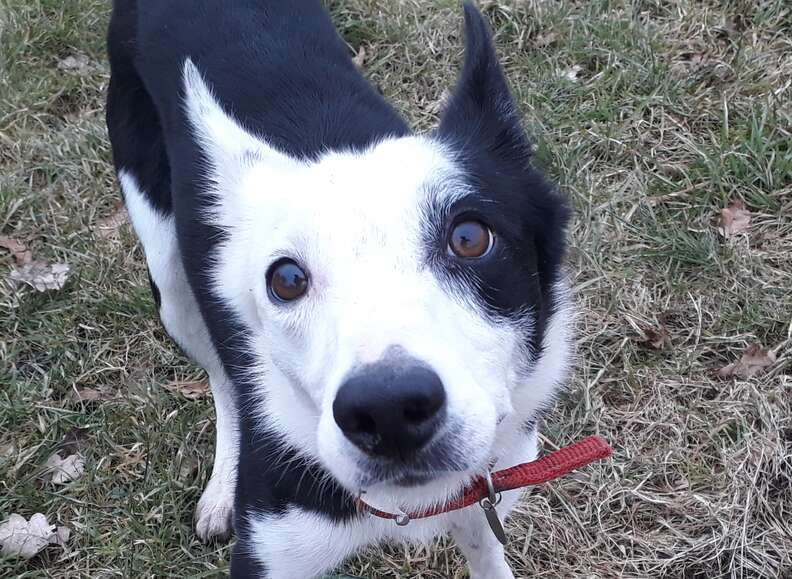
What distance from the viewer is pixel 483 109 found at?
264 centimetres

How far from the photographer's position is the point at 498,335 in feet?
6.95

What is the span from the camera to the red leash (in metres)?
2.39

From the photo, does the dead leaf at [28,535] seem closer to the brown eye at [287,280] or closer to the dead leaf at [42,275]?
the dead leaf at [42,275]

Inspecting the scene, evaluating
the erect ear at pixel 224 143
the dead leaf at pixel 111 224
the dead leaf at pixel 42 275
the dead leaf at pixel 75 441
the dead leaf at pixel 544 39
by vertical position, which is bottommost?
the dead leaf at pixel 75 441

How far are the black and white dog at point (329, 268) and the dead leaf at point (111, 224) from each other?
3.29 feet

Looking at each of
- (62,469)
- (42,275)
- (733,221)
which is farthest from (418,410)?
(42,275)

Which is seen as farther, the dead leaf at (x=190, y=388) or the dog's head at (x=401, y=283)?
the dead leaf at (x=190, y=388)

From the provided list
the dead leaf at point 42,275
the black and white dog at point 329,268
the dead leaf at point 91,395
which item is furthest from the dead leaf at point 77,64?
the dead leaf at point 91,395

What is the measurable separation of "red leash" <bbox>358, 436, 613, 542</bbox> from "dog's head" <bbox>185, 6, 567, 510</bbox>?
0.43 feet

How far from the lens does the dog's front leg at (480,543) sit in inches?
110

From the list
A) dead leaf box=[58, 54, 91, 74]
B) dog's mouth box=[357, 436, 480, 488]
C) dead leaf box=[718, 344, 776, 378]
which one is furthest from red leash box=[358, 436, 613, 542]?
dead leaf box=[58, 54, 91, 74]

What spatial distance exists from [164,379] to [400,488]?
2251 millimetres

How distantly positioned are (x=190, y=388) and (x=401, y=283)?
2379 mm

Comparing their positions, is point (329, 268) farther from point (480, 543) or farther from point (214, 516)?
point (214, 516)
